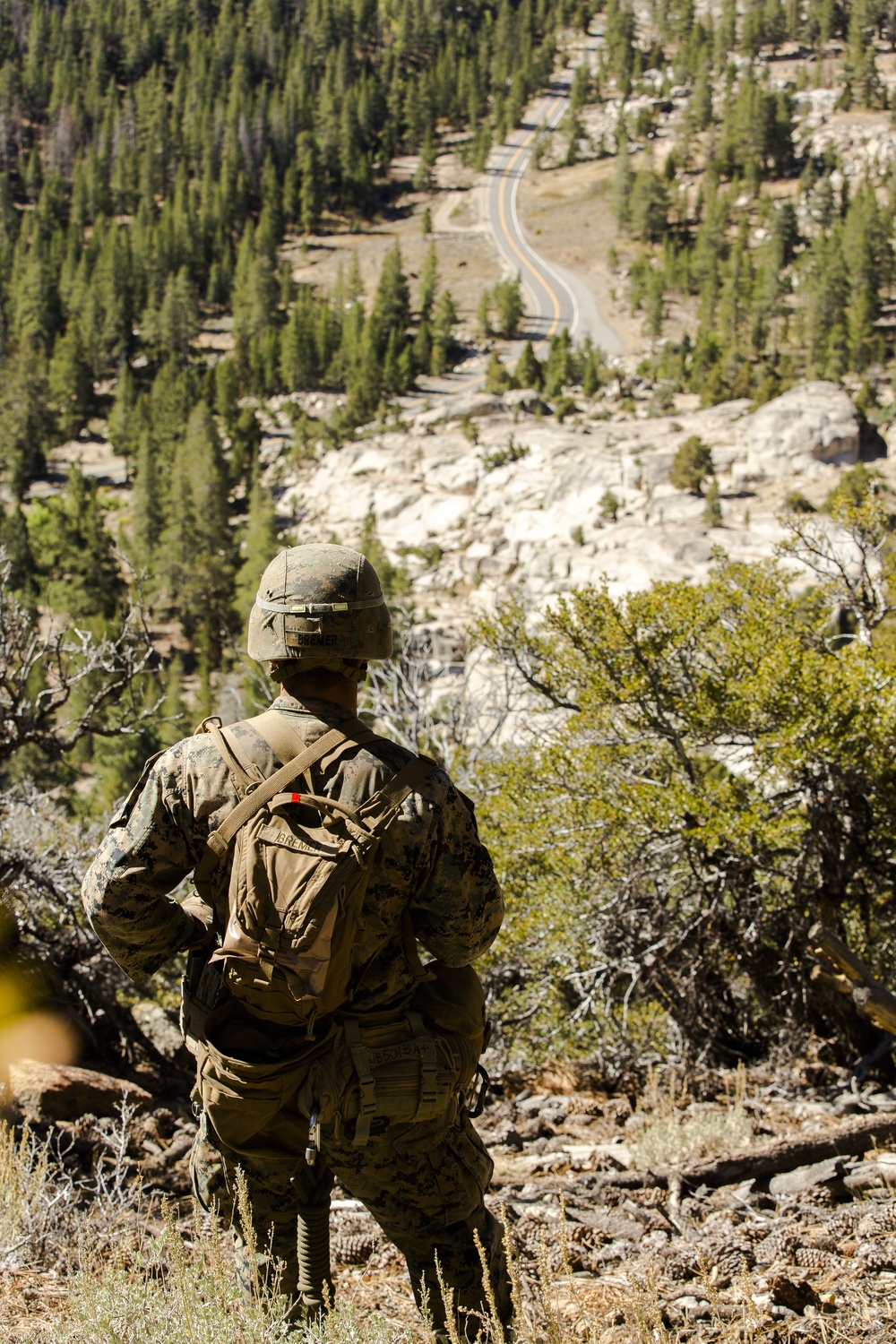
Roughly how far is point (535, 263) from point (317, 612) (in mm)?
75211

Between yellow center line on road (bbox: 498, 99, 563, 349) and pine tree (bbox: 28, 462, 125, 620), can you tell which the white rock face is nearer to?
pine tree (bbox: 28, 462, 125, 620)

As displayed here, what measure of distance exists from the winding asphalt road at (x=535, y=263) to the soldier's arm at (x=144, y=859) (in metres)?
56.8

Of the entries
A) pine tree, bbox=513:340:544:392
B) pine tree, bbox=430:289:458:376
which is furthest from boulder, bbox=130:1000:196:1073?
pine tree, bbox=430:289:458:376

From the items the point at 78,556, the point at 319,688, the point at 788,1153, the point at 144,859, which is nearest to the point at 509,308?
the point at 78,556

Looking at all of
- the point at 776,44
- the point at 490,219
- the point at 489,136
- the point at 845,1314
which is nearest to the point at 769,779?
the point at 845,1314

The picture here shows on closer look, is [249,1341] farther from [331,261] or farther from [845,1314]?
[331,261]

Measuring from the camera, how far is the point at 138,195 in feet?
314

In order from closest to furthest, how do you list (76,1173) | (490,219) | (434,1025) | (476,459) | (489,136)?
1. (434,1025)
2. (76,1173)
3. (476,459)
4. (490,219)
5. (489,136)

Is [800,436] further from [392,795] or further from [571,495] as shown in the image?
[392,795]

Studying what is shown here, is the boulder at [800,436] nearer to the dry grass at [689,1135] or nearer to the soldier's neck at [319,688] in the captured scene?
the dry grass at [689,1135]

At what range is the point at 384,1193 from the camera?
2.72m

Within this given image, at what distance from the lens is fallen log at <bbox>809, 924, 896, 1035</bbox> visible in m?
5.18

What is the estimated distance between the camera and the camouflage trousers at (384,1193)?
2.68m

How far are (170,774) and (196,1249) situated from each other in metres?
1.41
